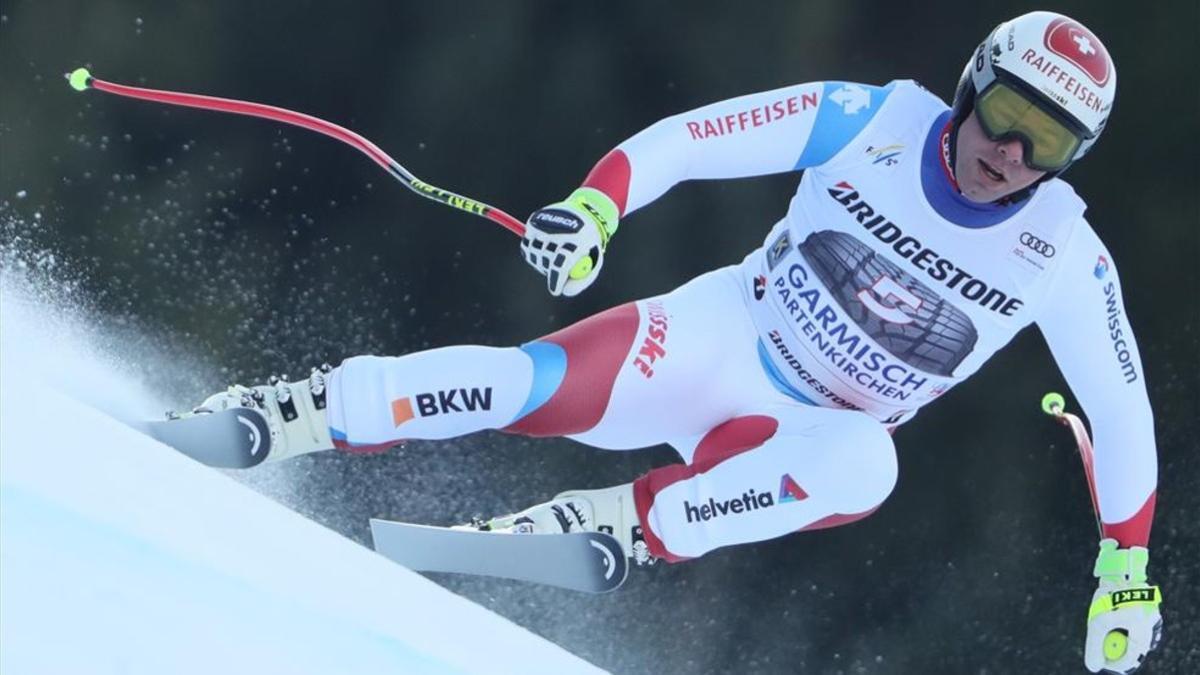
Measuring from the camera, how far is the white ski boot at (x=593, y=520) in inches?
94.0

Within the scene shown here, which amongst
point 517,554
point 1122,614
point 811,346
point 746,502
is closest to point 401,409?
point 517,554

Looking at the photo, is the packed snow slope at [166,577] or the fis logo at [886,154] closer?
the packed snow slope at [166,577]

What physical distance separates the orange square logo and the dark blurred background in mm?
906

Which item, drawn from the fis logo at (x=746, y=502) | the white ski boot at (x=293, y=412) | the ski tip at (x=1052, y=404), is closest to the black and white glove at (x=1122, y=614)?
the ski tip at (x=1052, y=404)

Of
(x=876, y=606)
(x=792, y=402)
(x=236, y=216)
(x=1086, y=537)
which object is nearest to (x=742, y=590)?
(x=876, y=606)

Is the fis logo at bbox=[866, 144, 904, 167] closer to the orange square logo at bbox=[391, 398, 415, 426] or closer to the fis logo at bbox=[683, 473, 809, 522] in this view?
the fis logo at bbox=[683, 473, 809, 522]

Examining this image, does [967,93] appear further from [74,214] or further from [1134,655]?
[74,214]

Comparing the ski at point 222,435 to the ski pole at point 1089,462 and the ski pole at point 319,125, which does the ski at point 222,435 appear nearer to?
the ski pole at point 319,125

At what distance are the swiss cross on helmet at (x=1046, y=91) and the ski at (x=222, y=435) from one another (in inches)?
42.9

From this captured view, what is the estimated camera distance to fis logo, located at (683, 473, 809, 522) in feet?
7.48

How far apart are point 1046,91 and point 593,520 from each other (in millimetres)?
876

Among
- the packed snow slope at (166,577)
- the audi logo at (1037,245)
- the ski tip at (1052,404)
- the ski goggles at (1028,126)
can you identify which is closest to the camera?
the packed snow slope at (166,577)

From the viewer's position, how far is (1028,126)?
7.32 ft

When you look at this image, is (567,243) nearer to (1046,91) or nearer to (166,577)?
(1046,91)
